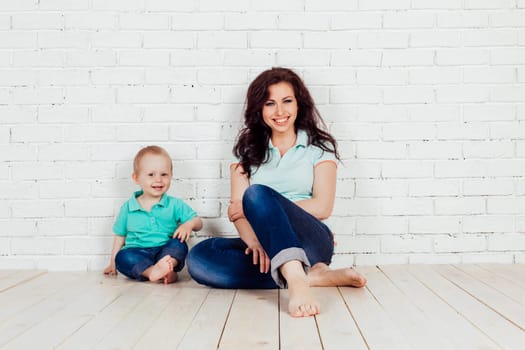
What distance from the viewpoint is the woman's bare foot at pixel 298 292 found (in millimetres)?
1950

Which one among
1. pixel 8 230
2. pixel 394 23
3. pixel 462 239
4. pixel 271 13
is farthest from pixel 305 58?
pixel 8 230

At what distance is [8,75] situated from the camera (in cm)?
293

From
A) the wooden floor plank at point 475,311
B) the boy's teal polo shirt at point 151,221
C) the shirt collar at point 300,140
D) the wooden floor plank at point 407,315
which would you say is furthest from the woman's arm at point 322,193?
the boy's teal polo shirt at point 151,221

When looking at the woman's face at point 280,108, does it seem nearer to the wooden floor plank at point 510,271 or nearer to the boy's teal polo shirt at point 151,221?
the boy's teal polo shirt at point 151,221

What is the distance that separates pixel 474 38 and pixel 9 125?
2.07 meters

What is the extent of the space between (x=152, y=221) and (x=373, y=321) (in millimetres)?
1185

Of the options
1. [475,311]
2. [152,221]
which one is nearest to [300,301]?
[475,311]

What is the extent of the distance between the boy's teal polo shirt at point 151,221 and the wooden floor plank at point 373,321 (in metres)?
0.78

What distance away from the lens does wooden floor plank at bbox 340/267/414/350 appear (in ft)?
5.34

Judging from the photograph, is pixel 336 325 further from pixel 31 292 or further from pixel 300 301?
pixel 31 292

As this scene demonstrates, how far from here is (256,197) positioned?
7.26ft

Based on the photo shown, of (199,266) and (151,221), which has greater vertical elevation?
(151,221)

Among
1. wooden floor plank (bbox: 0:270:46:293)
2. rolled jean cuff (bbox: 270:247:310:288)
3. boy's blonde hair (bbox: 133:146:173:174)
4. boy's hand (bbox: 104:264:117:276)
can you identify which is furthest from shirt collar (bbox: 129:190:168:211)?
rolled jean cuff (bbox: 270:247:310:288)

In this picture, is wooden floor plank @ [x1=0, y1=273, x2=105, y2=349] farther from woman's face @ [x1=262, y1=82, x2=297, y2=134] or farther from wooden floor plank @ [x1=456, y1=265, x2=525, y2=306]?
wooden floor plank @ [x1=456, y1=265, x2=525, y2=306]
